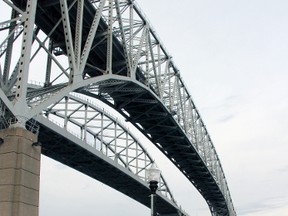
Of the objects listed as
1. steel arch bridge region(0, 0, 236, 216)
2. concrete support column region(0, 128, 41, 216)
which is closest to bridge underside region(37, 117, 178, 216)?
steel arch bridge region(0, 0, 236, 216)

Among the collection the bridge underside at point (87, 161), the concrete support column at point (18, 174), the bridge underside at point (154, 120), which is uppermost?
the bridge underside at point (154, 120)

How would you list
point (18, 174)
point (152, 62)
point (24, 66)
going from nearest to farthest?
point (18, 174) → point (24, 66) → point (152, 62)

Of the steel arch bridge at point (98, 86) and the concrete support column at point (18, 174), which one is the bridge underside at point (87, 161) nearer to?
the steel arch bridge at point (98, 86)

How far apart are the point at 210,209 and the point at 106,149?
194 ft

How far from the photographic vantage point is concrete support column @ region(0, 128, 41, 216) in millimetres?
16531

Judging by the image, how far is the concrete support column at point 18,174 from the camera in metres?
16.5

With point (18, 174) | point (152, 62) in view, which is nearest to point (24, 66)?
point (18, 174)

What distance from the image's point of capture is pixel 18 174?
664 inches

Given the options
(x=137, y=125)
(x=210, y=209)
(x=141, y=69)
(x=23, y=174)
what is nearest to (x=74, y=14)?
(x=141, y=69)

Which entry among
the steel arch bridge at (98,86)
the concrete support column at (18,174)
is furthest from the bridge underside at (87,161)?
the concrete support column at (18,174)

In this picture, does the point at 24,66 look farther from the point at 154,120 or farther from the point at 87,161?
Result: the point at 87,161

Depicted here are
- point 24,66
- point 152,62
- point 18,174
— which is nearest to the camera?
point 18,174

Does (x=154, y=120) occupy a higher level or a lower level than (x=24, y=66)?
higher

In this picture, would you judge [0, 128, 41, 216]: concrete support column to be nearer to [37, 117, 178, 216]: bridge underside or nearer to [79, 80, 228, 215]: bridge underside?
[79, 80, 228, 215]: bridge underside
